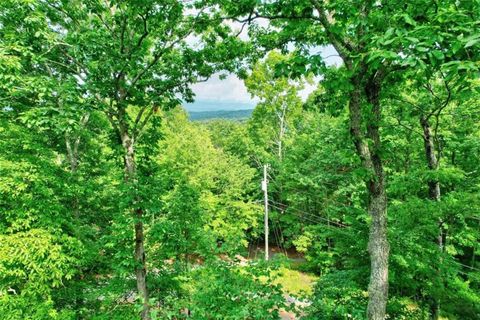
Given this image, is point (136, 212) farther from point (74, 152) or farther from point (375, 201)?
point (74, 152)

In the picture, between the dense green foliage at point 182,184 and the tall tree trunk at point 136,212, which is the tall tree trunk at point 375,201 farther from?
the tall tree trunk at point 136,212

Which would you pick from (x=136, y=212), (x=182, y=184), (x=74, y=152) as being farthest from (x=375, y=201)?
(x=74, y=152)

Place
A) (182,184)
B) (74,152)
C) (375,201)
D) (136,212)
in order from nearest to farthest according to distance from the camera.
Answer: (375,201) → (136,212) → (182,184) → (74,152)

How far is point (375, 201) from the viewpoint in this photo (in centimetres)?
341

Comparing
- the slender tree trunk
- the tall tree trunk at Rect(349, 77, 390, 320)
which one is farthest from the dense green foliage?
the slender tree trunk

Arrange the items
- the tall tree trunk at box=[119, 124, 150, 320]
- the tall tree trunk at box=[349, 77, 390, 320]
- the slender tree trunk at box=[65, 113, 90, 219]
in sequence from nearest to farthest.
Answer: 1. the tall tree trunk at box=[349, 77, 390, 320]
2. the tall tree trunk at box=[119, 124, 150, 320]
3. the slender tree trunk at box=[65, 113, 90, 219]

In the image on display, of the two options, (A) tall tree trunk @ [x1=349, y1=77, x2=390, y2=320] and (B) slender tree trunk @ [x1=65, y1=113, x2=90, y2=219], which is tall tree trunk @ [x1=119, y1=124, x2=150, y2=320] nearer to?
(B) slender tree trunk @ [x1=65, y1=113, x2=90, y2=219]

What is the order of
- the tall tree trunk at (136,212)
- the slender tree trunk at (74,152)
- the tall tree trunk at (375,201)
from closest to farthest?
the tall tree trunk at (375,201), the tall tree trunk at (136,212), the slender tree trunk at (74,152)

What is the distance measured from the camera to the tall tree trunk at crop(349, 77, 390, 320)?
3.32 m

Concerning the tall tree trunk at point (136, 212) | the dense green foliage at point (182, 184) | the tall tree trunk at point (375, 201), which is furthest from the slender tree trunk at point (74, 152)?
the tall tree trunk at point (375, 201)

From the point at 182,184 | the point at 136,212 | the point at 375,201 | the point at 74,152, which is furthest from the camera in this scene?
the point at 74,152

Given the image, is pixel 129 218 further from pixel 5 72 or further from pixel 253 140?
pixel 253 140

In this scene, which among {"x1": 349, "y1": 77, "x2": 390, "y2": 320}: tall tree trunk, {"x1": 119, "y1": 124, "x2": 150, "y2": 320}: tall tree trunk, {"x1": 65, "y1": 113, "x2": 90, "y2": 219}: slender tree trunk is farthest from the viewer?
{"x1": 65, "y1": 113, "x2": 90, "y2": 219}: slender tree trunk

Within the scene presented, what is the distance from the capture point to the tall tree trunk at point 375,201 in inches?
Result: 131
